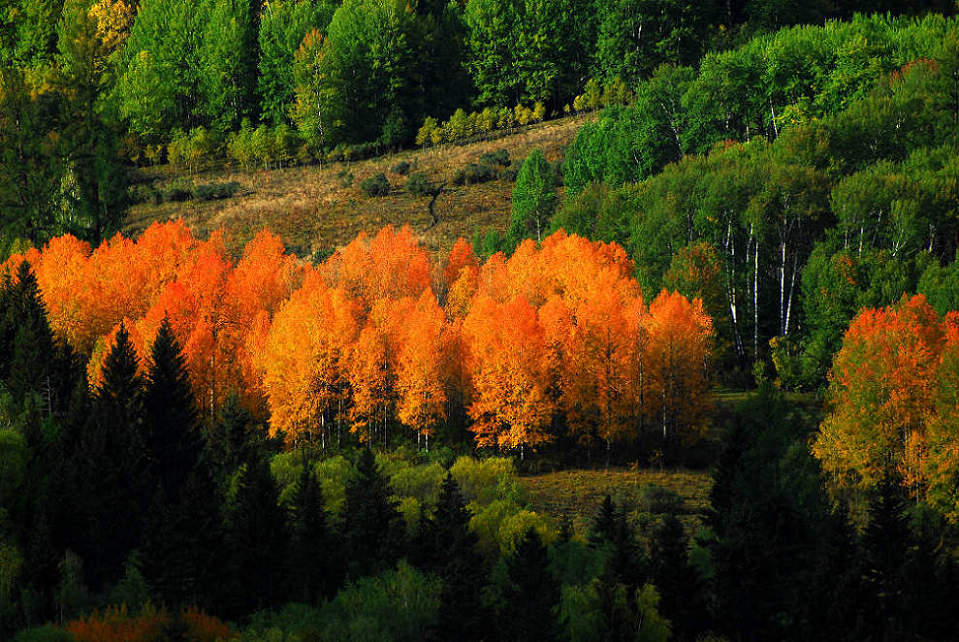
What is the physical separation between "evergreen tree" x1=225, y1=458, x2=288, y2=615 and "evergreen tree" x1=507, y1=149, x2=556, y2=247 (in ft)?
212

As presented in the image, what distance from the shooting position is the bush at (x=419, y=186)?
134 m

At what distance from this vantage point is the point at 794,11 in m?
141

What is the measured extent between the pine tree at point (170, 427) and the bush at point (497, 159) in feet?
267

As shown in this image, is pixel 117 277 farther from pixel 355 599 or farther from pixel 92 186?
pixel 355 599

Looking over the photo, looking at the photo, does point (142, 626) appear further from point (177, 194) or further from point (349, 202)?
point (177, 194)

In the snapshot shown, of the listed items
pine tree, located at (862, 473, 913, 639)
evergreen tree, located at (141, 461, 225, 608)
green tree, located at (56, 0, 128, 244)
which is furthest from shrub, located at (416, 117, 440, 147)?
pine tree, located at (862, 473, 913, 639)

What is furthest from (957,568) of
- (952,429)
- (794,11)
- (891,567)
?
(794,11)

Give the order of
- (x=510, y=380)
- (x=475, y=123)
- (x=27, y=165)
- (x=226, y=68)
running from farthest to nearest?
(x=226, y=68) → (x=475, y=123) → (x=27, y=165) → (x=510, y=380)

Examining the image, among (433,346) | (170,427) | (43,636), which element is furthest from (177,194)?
(43,636)

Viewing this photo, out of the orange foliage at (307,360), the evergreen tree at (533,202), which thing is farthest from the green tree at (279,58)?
the orange foliage at (307,360)

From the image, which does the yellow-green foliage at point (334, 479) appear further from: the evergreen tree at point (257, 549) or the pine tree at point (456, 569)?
the pine tree at point (456, 569)

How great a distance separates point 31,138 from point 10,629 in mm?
80863

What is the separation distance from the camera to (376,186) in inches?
5325

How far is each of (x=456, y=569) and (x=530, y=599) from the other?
315 centimetres
